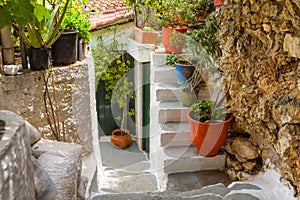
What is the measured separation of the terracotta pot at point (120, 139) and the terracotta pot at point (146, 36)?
1.37 meters

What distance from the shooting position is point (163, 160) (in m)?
3.08

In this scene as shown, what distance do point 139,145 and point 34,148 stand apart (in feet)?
11.1

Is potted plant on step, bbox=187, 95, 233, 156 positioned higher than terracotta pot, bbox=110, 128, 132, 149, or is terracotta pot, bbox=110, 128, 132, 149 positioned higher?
potted plant on step, bbox=187, 95, 233, 156

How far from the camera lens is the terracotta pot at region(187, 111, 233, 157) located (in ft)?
9.33

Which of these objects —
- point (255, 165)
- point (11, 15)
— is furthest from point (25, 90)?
point (255, 165)

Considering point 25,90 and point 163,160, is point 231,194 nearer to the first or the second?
point 163,160

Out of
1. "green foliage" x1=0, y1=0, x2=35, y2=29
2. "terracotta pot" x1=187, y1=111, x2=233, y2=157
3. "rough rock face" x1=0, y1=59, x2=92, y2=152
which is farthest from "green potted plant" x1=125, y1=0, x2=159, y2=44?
"green foliage" x1=0, y1=0, x2=35, y2=29

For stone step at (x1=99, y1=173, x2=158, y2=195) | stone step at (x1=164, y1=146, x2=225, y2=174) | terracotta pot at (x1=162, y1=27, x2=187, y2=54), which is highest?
terracotta pot at (x1=162, y1=27, x2=187, y2=54)

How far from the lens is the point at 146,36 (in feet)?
13.6

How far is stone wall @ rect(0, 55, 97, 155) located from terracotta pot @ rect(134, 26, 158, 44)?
2.03 m

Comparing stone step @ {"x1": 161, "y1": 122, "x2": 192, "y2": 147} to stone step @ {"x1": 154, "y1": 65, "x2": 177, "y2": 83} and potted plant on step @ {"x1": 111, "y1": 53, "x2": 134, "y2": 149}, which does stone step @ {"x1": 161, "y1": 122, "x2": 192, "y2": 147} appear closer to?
stone step @ {"x1": 154, "y1": 65, "x2": 177, "y2": 83}

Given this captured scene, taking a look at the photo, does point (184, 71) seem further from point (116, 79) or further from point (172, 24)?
point (116, 79)

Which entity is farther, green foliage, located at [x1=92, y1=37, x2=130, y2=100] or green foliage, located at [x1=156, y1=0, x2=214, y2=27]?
green foliage, located at [x1=92, y1=37, x2=130, y2=100]

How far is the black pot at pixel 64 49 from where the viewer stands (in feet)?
6.37
